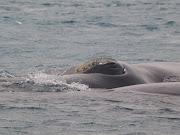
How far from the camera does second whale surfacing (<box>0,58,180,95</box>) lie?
10.3 meters

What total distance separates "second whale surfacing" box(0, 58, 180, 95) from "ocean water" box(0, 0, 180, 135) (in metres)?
0.34

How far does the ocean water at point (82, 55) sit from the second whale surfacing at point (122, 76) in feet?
1.11

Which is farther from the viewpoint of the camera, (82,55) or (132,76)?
(82,55)

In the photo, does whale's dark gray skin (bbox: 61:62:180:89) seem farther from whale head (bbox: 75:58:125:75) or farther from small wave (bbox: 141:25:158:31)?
small wave (bbox: 141:25:158:31)

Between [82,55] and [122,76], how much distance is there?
23.0ft

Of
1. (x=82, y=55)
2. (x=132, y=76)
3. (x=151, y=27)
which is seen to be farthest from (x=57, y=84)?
(x=151, y=27)

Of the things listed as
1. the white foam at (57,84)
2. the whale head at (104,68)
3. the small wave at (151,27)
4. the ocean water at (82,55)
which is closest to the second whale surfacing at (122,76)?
the whale head at (104,68)

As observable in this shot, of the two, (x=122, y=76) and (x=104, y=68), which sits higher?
(x=104, y=68)

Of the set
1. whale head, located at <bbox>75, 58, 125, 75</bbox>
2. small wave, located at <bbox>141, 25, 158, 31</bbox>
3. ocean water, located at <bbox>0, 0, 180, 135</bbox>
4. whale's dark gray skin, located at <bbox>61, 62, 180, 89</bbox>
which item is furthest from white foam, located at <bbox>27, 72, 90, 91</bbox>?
small wave, located at <bbox>141, 25, 158, 31</bbox>

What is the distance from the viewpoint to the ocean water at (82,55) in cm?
801

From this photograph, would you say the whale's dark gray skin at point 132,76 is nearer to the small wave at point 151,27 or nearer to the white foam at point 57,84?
the white foam at point 57,84

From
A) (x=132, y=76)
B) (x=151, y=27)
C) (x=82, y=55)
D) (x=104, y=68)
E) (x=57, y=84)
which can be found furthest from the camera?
(x=151, y=27)

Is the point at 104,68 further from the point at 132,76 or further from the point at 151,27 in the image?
the point at 151,27

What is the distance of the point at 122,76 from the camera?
1092 centimetres
